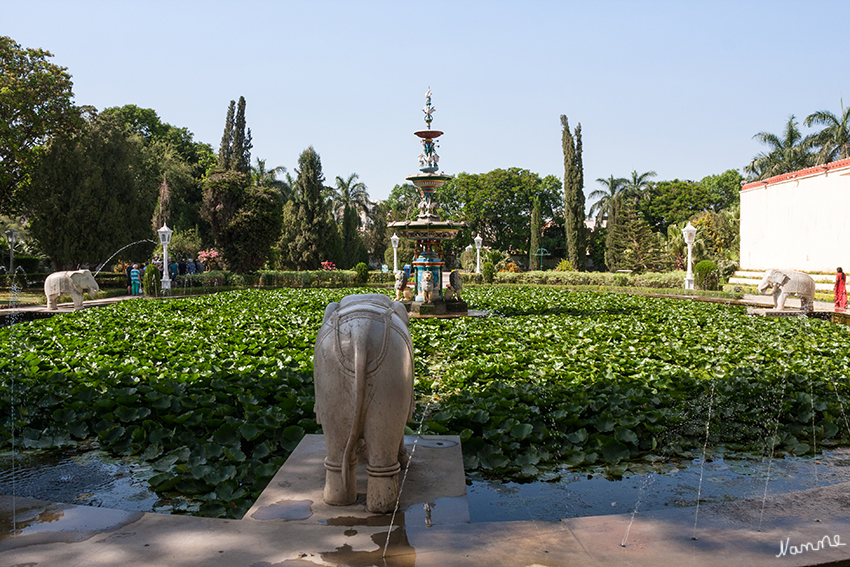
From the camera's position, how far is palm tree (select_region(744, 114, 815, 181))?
39.4 metres

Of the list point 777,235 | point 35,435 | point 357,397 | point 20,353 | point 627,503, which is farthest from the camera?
point 777,235

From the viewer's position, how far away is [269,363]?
6.79m

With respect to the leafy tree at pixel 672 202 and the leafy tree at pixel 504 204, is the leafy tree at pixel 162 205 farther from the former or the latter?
the leafy tree at pixel 672 202

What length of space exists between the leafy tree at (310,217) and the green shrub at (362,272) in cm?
752

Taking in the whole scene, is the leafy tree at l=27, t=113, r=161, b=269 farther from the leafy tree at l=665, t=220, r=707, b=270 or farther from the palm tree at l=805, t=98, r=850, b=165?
the palm tree at l=805, t=98, r=850, b=165

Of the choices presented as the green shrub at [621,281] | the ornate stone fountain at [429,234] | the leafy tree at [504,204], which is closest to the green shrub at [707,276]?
the green shrub at [621,281]

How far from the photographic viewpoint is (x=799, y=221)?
24141 millimetres

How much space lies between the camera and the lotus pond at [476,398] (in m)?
4.19

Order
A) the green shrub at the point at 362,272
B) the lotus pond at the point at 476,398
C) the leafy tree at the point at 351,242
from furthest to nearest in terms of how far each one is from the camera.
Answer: the leafy tree at the point at 351,242 → the green shrub at the point at 362,272 → the lotus pond at the point at 476,398

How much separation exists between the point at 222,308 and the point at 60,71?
51.9 ft

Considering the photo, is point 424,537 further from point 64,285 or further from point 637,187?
point 637,187

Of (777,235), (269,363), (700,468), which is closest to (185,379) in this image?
(269,363)

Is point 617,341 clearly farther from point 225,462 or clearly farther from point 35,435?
point 35,435

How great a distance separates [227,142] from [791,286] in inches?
1223
